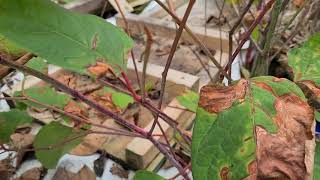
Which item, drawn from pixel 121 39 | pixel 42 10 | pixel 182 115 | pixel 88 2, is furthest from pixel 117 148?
pixel 88 2

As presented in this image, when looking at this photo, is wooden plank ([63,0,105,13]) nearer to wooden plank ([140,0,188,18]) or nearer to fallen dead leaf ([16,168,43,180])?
wooden plank ([140,0,188,18])

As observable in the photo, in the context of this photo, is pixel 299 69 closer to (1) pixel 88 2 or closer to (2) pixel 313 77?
(2) pixel 313 77

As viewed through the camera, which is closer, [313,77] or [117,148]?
[313,77]

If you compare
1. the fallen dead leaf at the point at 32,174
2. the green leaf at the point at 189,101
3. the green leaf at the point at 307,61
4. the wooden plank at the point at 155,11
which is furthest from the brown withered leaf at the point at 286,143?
the wooden plank at the point at 155,11

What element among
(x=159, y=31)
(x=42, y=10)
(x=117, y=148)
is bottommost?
(x=117, y=148)

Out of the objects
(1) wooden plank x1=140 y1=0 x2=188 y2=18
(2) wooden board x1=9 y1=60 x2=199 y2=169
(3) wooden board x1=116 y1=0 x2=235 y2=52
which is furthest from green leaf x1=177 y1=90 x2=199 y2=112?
(1) wooden plank x1=140 y1=0 x2=188 y2=18

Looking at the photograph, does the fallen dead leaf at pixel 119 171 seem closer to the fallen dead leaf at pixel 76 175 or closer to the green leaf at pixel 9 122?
the fallen dead leaf at pixel 76 175

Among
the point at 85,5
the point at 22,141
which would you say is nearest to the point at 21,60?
the point at 22,141
